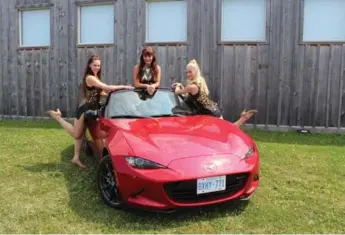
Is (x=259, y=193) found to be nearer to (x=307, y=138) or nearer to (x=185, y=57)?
(x=307, y=138)

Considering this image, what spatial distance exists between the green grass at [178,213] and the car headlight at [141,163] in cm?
59

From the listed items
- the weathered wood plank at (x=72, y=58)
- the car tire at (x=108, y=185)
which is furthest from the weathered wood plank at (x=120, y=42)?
the car tire at (x=108, y=185)

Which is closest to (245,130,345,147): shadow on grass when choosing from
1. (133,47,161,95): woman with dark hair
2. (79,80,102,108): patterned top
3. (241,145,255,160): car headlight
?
(133,47,161,95): woman with dark hair

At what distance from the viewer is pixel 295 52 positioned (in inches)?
342

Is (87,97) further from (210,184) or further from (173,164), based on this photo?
(210,184)

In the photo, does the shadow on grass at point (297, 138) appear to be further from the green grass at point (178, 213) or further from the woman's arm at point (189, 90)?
the woman's arm at point (189, 90)

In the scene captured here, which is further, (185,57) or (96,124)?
(185,57)

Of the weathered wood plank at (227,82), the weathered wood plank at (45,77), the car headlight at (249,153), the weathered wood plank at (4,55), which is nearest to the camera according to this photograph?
the car headlight at (249,153)

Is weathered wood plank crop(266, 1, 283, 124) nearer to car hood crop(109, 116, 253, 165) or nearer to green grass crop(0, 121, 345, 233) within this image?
green grass crop(0, 121, 345, 233)

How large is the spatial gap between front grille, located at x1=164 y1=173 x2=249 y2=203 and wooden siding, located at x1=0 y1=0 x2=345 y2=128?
5.40 m

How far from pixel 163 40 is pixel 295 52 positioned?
10.7ft

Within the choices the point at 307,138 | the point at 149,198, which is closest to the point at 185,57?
the point at 307,138

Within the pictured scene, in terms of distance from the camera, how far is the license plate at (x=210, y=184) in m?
3.71

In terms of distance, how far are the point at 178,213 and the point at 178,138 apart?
2.69 ft
